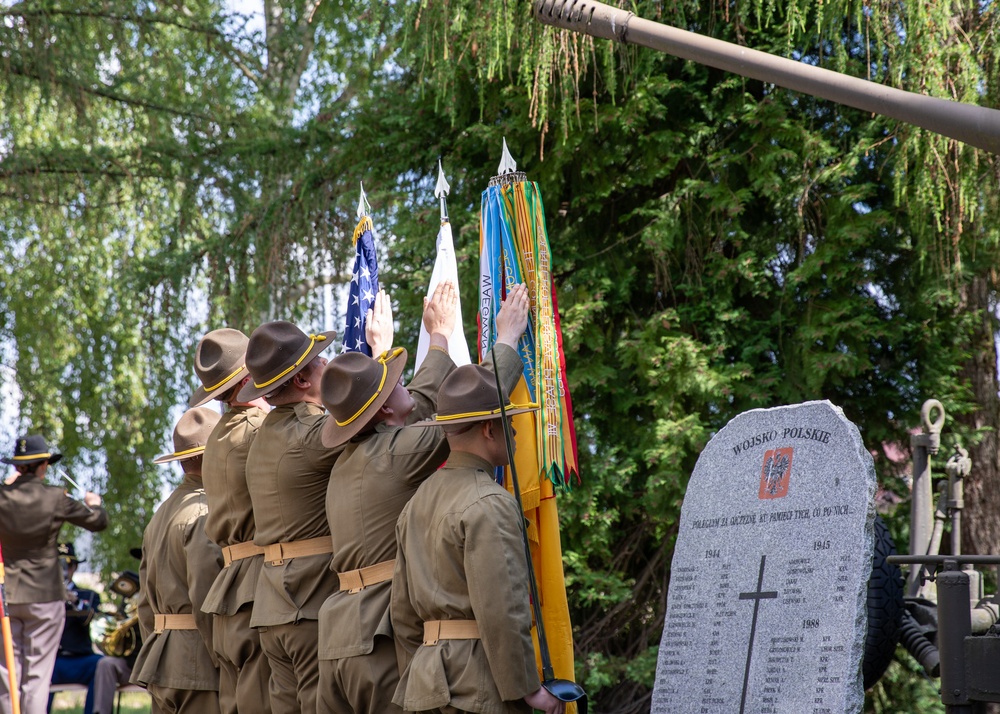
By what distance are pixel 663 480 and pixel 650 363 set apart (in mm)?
903

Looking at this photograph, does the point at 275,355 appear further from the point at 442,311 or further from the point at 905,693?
the point at 905,693

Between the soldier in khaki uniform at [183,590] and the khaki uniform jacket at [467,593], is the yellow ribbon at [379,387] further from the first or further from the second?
the soldier in khaki uniform at [183,590]

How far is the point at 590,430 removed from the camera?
897cm

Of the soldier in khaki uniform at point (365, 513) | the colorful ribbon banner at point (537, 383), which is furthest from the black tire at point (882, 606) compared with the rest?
the soldier in khaki uniform at point (365, 513)

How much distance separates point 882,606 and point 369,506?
250 centimetres

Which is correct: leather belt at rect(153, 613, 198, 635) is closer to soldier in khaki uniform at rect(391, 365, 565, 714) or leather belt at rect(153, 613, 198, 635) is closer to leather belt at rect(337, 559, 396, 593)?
leather belt at rect(337, 559, 396, 593)

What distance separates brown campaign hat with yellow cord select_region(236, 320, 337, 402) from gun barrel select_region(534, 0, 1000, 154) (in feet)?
6.29

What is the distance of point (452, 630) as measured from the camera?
13.9 feet

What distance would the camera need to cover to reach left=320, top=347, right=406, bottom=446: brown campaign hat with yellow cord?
478 cm

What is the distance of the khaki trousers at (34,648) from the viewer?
9.05 m

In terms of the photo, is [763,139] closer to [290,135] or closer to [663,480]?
[663,480]

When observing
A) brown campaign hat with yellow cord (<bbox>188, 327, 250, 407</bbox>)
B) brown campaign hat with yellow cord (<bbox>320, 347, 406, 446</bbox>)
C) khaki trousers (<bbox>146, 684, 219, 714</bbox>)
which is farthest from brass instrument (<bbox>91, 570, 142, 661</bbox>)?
brown campaign hat with yellow cord (<bbox>320, 347, 406, 446</bbox>)

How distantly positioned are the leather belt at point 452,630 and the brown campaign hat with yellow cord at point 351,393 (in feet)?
3.11

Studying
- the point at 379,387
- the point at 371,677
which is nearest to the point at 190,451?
the point at 379,387
